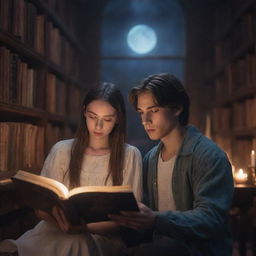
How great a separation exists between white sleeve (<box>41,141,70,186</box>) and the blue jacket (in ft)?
1.80

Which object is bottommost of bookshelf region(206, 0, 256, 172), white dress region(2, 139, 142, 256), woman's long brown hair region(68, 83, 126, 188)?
white dress region(2, 139, 142, 256)

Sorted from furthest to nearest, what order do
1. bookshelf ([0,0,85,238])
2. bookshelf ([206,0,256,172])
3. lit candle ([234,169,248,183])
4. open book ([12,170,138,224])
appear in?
bookshelf ([206,0,256,172]), lit candle ([234,169,248,183]), bookshelf ([0,0,85,238]), open book ([12,170,138,224])

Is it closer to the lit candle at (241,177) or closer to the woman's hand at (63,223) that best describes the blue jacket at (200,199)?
the woman's hand at (63,223)

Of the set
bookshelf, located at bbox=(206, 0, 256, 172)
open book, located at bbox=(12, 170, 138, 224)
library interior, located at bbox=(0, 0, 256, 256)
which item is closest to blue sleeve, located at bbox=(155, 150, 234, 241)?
open book, located at bbox=(12, 170, 138, 224)

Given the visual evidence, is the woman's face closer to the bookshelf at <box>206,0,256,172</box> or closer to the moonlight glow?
the bookshelf at <box>206,0,256,172</box>

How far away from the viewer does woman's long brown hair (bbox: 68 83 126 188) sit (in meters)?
1.85

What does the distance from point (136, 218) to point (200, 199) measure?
0.30 metres

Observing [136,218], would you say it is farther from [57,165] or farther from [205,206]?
[57,165]

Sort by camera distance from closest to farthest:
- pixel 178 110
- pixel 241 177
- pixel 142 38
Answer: pixel 178 110 → pixel 241 177 → pixel 142 38

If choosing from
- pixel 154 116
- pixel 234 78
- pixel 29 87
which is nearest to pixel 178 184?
pixel 154 116

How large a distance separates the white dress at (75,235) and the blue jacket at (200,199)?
24 centimetres

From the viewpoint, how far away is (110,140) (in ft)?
6.53

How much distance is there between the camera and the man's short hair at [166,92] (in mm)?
1722

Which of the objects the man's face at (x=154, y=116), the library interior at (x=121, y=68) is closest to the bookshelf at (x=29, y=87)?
the library interior at (x=121, y=68)
